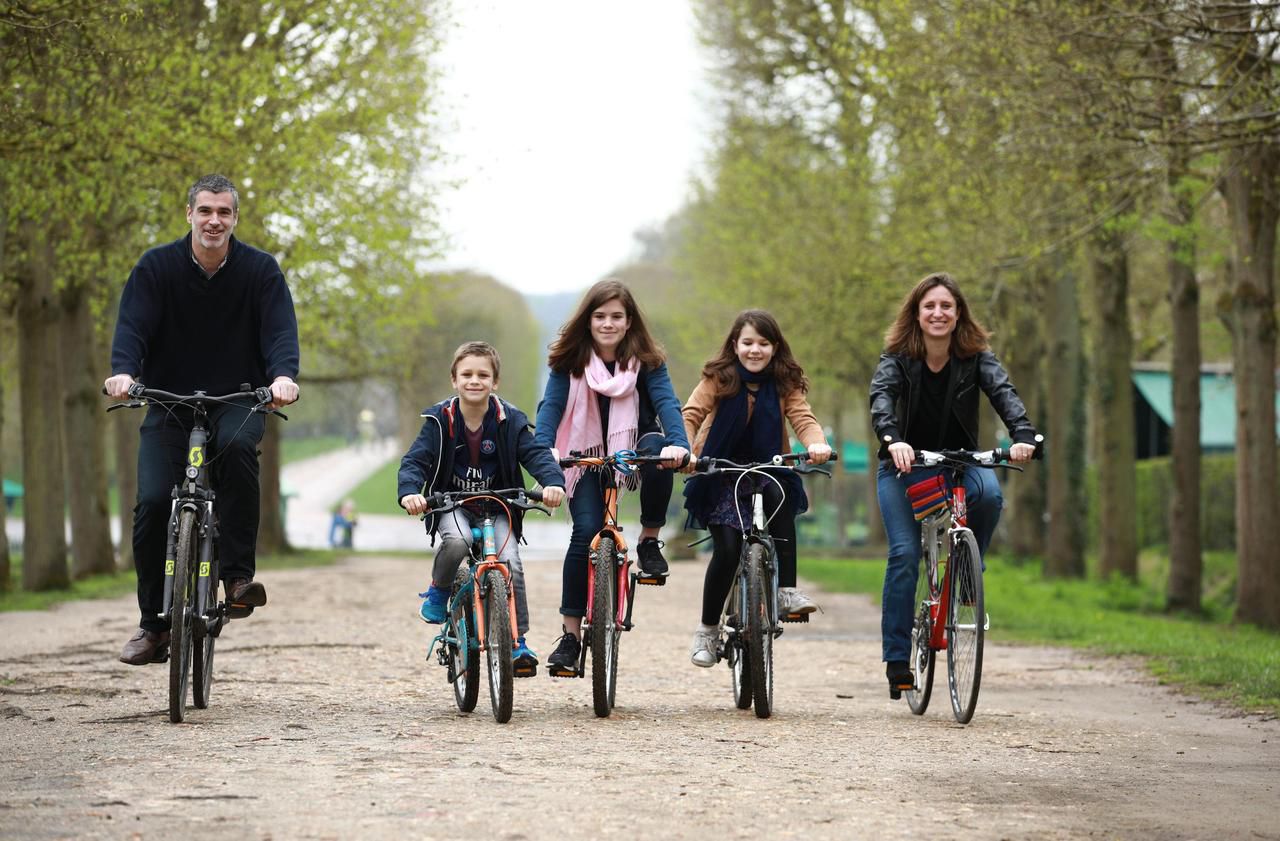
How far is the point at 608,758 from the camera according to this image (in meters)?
6.77

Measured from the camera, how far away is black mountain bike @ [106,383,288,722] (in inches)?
295

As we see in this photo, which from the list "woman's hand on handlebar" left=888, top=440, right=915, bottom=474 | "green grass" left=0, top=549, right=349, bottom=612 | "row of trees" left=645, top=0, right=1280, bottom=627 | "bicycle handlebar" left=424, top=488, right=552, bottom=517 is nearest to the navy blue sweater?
"bicycle handlebar" left=424, top=488, right=552, bottom=517

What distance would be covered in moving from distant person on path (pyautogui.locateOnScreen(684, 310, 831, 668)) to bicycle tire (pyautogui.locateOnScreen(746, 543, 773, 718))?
28cm

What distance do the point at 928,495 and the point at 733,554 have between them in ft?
3.20

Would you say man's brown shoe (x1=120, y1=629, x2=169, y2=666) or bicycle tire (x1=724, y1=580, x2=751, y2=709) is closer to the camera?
man's brown shoe (x1=120, y1=629, x2=169, y2=666)

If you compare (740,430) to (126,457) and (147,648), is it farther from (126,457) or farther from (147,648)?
(126,457)

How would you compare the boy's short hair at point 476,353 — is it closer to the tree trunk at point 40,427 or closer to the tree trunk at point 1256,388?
the tree trunk at point 1256,388

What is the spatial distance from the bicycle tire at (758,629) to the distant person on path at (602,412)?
1.41 ft

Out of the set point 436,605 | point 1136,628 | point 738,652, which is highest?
point 436,605

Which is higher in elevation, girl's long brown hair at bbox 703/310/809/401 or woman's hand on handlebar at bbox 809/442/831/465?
girl's long brown hair at bbox 703/310/809/401

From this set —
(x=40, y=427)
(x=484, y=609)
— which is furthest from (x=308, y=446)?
(x=484, y=609)

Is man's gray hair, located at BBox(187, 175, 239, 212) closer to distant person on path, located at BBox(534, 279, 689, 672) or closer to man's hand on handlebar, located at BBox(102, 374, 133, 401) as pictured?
man's hand on handlebar, located at BBox(102, 374, 133, 401)

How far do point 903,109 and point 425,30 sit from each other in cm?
854

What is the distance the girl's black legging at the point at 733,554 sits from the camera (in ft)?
28.4
